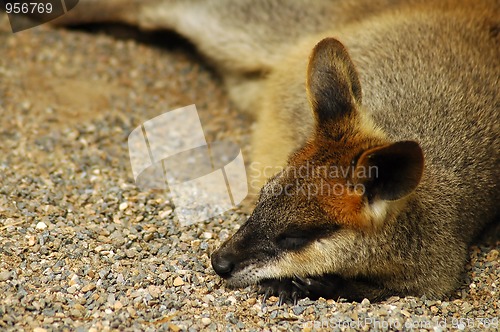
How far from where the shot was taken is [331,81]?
427 centimetres

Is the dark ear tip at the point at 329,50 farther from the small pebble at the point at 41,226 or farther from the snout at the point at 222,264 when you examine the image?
the small pebble at the point at 41,226

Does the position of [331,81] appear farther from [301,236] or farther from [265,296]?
[265,296]

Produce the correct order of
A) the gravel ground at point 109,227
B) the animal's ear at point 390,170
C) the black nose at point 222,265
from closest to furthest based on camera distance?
the animal's ear at point 390,170 < the gravel ground at point 109,227 < the black nose at point 222,265

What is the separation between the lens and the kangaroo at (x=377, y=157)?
13.3 ft

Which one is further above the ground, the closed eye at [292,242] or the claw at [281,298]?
the closed eye at [292,242]

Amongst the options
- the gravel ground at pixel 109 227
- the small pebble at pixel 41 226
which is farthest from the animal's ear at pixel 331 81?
the small pebble at pixel 41 226

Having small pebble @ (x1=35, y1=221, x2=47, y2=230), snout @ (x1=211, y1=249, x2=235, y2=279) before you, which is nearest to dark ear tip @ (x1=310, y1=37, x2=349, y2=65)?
snout @ (x1=211, y1=249, x2=235, y2=279)

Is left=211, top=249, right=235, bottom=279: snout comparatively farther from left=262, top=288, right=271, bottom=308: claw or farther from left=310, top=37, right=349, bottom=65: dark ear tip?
left=310, top=37, right=349, bottom=65: dark ear tip

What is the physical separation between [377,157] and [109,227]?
2.24 meters

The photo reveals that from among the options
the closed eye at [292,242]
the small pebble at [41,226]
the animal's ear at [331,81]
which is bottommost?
the small pebble at [41,226]

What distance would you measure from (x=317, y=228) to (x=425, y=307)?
37.5 inches

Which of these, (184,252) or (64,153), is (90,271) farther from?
(64,153)

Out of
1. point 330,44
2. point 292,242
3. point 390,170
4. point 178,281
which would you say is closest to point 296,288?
point 292,242

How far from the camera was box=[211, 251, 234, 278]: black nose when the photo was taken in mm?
4234
